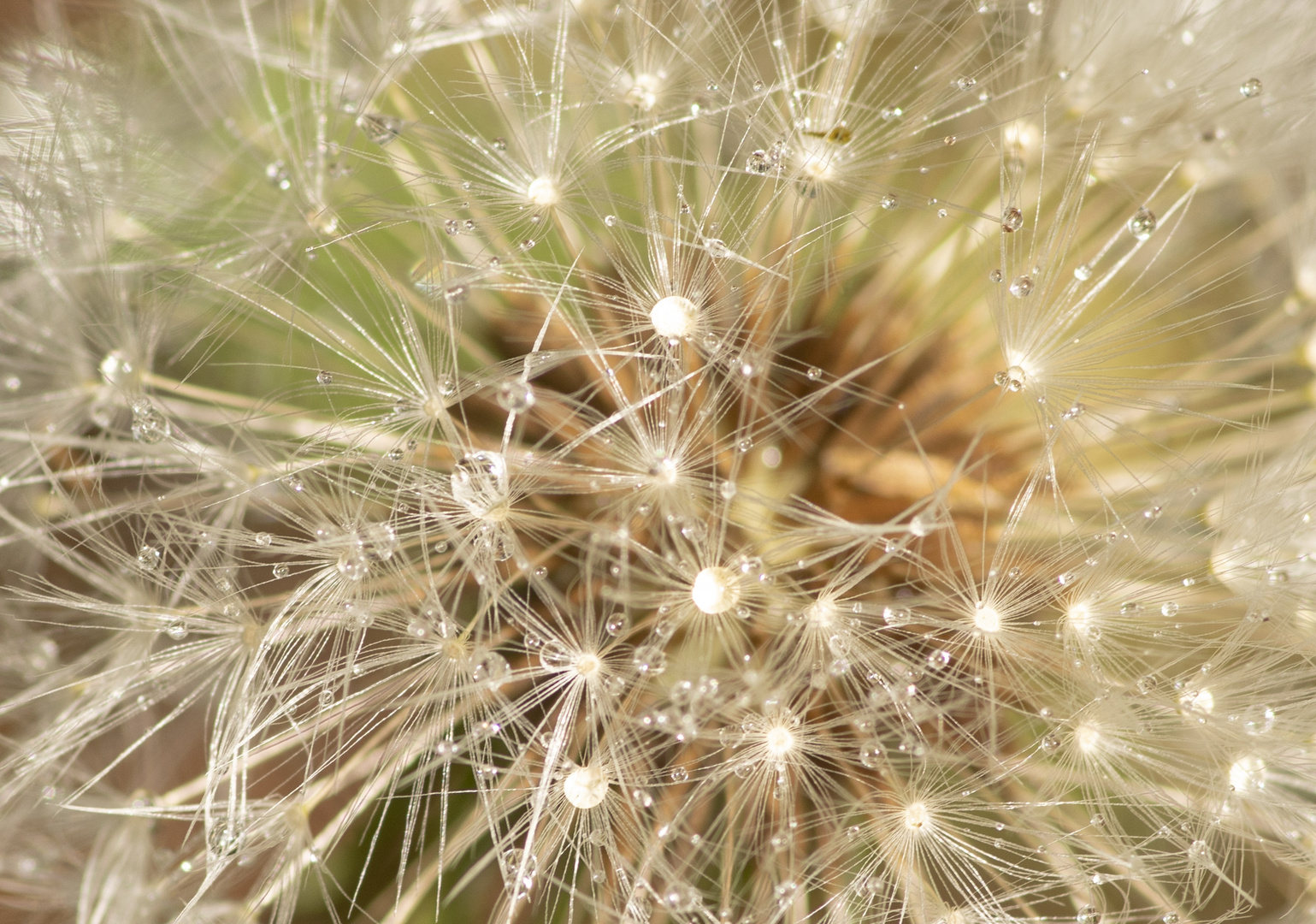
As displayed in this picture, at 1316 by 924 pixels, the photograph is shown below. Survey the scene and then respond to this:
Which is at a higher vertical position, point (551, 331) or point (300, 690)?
point (551, 331)

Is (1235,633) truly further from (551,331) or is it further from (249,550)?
(249,550)

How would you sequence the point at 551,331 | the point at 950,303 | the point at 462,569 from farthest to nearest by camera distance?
the point at 950,303 < the point at 551,331 < the point at 462,569

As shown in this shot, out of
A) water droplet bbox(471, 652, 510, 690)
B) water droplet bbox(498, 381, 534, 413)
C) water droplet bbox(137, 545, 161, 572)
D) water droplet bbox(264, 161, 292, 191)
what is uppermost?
water droplet bbox(264, 161, 292, 191)

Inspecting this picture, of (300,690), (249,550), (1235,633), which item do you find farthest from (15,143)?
(1235,633)

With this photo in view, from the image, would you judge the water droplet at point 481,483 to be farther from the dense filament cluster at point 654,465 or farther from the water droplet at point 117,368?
the water droplet at point 117,368

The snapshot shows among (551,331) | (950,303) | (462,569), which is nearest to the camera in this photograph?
(462,569)

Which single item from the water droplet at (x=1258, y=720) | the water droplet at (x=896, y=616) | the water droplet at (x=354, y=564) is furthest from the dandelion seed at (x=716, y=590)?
the water droplet at (x=1258, y=720)

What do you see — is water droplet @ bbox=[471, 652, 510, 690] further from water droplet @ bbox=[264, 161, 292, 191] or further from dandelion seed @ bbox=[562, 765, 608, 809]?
water droplet @ bbox=[264, 161, 292, 191]

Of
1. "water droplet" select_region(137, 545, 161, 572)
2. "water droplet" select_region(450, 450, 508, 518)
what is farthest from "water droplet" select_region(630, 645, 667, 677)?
"water droplet" select_region(137, 545, 161, 572)
